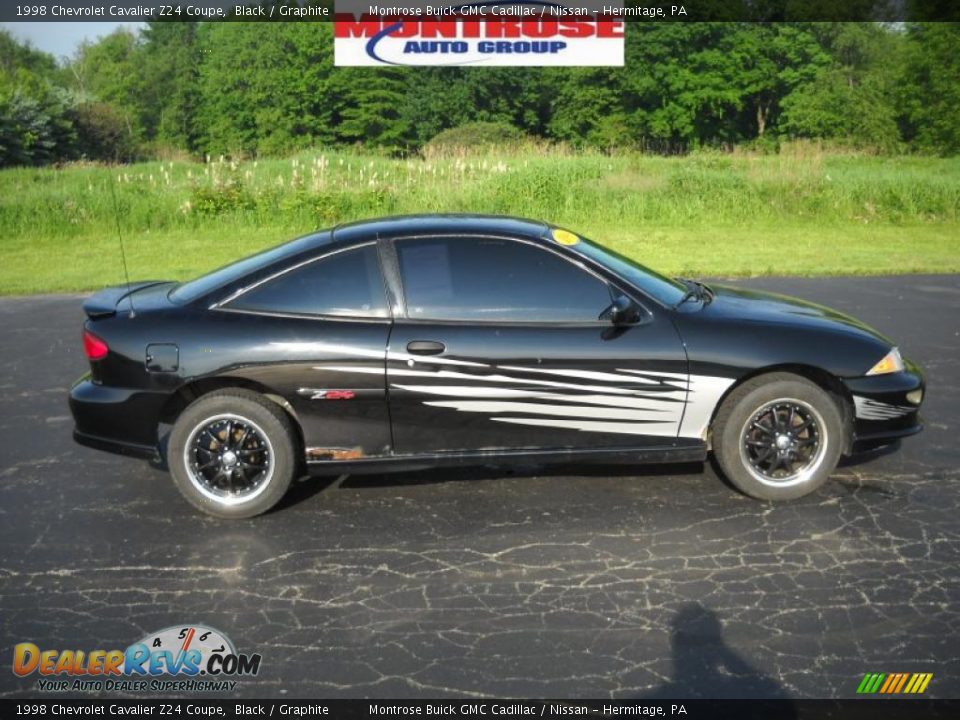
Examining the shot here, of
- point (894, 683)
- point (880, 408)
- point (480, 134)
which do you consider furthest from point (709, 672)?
point (480, 134)

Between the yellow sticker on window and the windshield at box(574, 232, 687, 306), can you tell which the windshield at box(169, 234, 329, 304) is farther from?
the windshield at box(574, 232, 687, 306)

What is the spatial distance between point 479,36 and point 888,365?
39.9 meters

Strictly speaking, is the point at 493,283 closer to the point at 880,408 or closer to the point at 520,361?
the point at 520,361

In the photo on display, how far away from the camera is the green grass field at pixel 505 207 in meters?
17.2

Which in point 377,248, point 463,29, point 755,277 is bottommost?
point 755,277

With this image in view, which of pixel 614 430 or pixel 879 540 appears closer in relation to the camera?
pixel 879 540

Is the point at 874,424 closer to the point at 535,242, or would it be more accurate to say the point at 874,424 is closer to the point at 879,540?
the point at 879,540

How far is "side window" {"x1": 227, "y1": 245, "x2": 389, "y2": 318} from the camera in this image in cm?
592

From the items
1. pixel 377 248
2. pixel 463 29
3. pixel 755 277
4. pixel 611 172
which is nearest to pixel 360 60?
pixel 463 29

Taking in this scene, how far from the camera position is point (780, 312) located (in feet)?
20.7

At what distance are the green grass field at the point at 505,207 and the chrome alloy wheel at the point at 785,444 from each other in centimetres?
1024

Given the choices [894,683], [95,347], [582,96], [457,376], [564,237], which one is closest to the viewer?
[894,683]

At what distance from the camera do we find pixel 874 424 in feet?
19.7

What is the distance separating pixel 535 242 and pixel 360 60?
5576cm
